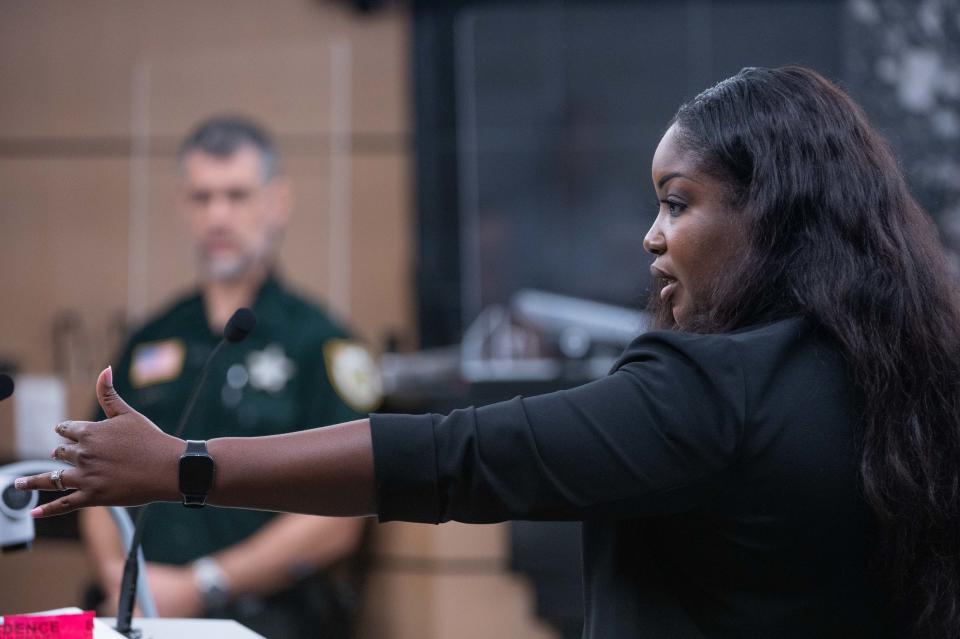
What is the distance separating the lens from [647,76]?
4.88 metres

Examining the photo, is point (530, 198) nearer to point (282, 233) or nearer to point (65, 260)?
point (282, 233)

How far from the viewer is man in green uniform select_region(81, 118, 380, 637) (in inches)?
126

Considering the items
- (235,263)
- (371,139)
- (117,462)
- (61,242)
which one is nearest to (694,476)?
(117,462)

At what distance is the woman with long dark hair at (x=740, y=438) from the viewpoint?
1097mm

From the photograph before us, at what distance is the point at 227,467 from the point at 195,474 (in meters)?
0.03

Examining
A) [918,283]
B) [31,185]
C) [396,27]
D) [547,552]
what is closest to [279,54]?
[396,27]

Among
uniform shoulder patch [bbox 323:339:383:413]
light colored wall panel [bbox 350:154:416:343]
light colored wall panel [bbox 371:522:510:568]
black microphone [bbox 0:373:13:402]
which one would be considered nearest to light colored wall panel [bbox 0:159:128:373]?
light colored wall panel [bbox 350:154:416:343]

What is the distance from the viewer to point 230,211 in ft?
12.3

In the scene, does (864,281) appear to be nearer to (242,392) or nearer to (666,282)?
(666,282)

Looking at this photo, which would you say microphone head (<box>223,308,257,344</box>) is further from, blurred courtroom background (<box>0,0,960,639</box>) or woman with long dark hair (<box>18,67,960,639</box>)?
blurred courtroom background (<box>0,0,960,639</box>)

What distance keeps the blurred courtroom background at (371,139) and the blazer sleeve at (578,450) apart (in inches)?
146

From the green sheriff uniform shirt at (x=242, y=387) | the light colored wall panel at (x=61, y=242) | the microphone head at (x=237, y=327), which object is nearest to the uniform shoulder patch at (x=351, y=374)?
the green sheriff uniform shirt at (x=242, y=387)

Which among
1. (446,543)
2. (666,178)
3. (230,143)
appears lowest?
(446,543)

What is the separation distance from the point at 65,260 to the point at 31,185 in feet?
1.20
